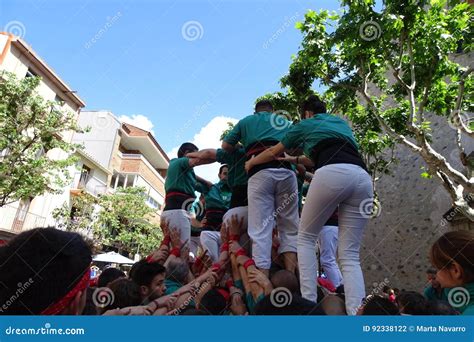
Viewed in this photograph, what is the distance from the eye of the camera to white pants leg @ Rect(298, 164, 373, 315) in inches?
107

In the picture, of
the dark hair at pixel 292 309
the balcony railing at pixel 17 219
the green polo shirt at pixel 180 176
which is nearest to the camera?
the dark hair at pixel 292 309

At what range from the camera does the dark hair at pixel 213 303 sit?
2.74m

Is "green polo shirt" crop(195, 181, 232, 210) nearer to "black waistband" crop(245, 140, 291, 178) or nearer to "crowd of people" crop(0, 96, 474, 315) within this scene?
"crowd of people" crop(0, 96, 474, 315)

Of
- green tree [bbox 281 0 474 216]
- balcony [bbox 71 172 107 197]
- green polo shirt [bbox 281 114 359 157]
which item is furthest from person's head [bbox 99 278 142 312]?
balcony [bbox 71 172 107 197]

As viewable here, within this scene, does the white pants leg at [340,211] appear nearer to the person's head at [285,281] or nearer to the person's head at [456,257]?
the person's head at [285,281]

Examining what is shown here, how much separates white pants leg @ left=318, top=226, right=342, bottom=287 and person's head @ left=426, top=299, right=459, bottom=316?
163 cm

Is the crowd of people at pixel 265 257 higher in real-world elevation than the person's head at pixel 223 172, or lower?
lower

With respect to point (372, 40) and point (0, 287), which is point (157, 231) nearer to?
point (372, 40)

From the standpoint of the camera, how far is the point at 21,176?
1303 centimetres

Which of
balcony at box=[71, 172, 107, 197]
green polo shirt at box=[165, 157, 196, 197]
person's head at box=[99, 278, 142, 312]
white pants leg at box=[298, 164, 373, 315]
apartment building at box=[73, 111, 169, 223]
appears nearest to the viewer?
person's head at box=[99, 278, 142, 312]

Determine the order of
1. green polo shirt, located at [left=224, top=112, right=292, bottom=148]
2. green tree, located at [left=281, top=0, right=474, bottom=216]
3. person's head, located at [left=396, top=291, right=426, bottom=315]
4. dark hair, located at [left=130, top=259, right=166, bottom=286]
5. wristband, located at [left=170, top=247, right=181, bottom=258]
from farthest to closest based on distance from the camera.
→ green tree, located at [left=281, top=0, right=474, bottom=216]
wristband, located at [left=170, top=247, right=181, bottom=258]
green polo shirt, located at [left=224, top=112, right=292, bottom=148]
dark hair, located at [left=130, top=259, right=166, bottom=286]
person's head, located at [left=396, top=291, right=426, bottom=315]

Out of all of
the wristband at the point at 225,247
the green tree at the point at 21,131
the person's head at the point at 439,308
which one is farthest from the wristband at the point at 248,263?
the green tree at the point at 21,131

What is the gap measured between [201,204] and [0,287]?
4.92 metres

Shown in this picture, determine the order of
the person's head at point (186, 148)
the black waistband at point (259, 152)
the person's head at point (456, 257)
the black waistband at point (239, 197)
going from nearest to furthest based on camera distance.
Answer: the person's head at point (456, 257) < the black waistband at point (259, 152) < the black waistband at point (239, 197) < the person's head at point (186, 148)
